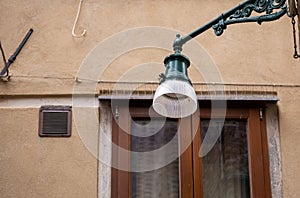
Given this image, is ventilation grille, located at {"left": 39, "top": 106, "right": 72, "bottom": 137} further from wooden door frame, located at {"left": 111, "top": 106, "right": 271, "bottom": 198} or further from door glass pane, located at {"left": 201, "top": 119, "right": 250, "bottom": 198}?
door glass pane, located at {"left": 201, "top": 119, "right": 250, "bottom": 198}

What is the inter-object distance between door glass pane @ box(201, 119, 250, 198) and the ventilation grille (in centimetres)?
115

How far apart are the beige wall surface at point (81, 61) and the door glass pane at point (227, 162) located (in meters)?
0.33

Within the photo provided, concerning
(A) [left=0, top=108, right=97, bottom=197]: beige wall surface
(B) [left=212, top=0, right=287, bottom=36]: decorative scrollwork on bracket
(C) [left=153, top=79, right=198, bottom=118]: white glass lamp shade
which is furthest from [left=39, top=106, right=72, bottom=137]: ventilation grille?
(B) [left=212, top=0, right=287, bottom=36]: decorative scrollwork on bracket

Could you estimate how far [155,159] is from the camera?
5.02 meters

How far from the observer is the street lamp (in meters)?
3.77

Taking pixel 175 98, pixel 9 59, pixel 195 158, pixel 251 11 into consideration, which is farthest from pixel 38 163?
pixel 251 11

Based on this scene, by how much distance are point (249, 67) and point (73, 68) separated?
1.55 metres

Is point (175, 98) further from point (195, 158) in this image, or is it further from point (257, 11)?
point (195, 158)

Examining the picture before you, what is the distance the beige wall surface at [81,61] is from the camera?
4848 millimetres

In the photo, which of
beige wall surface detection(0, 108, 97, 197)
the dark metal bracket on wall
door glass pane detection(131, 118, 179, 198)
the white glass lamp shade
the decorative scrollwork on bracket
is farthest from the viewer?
the dark metal bracket on wall

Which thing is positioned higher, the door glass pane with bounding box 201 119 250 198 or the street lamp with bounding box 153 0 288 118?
the street lamp with bounding box 153 0 288 118

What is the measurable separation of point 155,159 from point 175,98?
1087mm

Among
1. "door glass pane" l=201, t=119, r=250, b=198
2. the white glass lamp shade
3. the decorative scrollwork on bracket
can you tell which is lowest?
"door glass pane" l=201, t=119, r=250, b=198

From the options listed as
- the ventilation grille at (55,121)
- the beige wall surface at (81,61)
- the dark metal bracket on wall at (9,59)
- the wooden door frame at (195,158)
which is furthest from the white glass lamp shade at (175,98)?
the dark metal bracket on wall at (9,59)
